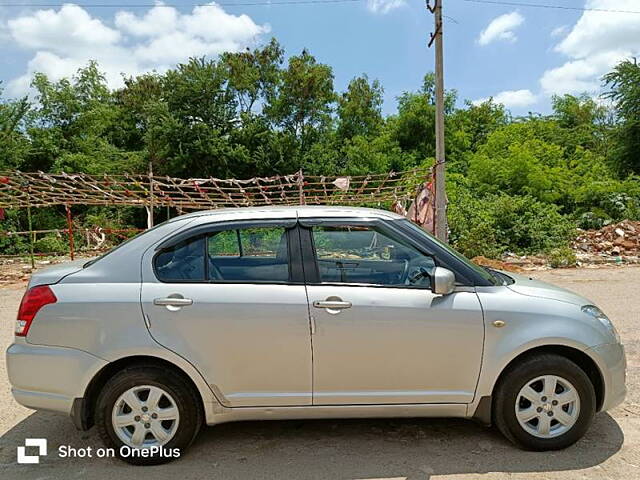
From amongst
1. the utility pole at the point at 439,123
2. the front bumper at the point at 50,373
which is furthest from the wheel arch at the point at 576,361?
the utility pole at the point at 439,123

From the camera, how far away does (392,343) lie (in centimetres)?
311

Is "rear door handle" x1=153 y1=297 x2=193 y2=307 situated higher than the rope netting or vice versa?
the rope netting

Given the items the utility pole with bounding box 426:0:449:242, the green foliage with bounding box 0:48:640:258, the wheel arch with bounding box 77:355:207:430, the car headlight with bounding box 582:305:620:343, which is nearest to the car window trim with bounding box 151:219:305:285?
the wheel arch with bounding box 77:355:207:430

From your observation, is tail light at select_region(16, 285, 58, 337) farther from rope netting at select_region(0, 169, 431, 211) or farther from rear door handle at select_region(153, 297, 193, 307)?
rope netting at select_region(0, 169, 431, 211)

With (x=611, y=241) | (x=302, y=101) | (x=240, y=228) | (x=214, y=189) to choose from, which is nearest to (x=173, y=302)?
(x=240, y=228)

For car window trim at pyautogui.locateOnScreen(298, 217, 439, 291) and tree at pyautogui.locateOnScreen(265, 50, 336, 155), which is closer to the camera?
car window trim at pyautogui.locateOnScreen(298, 217, 439, 291)

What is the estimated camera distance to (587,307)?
3330mm

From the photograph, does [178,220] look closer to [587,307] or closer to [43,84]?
[587,307]

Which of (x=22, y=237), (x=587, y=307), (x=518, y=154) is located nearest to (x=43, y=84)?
(x=22, y=237)

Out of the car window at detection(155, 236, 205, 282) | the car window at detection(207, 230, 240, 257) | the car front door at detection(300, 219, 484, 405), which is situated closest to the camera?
the car front door at detection(300, 219, 484, 405)

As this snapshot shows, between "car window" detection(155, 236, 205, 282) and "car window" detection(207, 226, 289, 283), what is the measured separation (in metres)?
0.07
